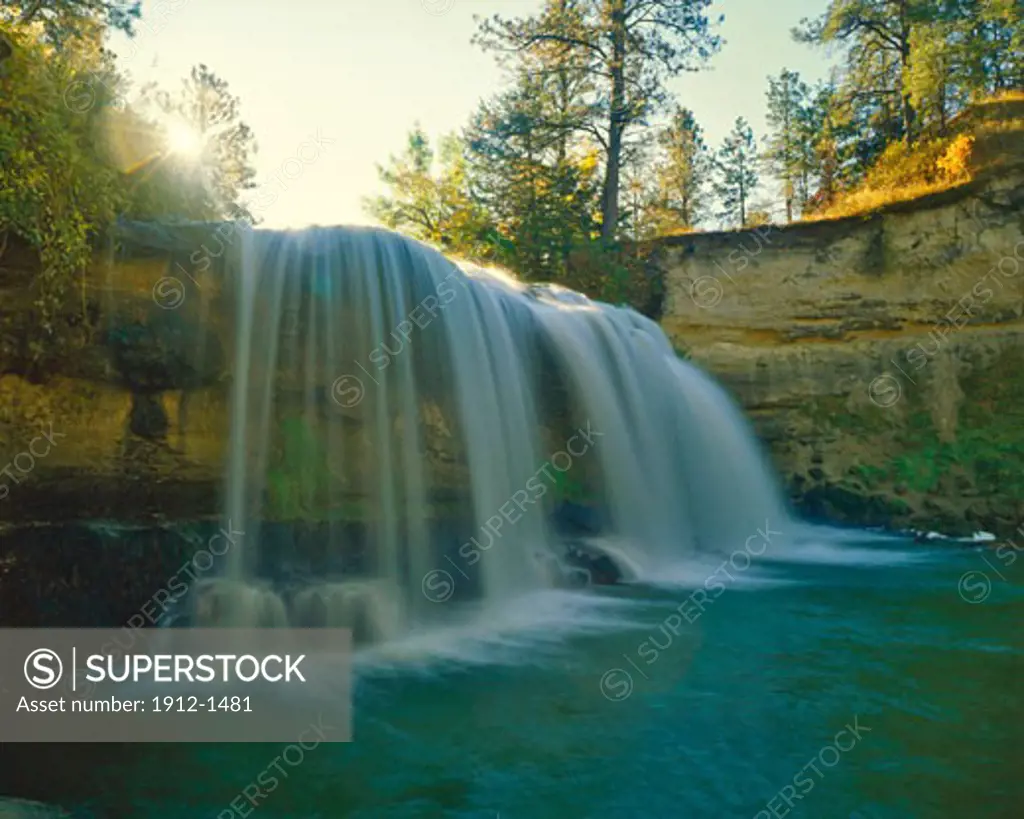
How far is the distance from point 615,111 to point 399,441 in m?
16.1

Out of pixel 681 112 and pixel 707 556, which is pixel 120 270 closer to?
pixel 707 556

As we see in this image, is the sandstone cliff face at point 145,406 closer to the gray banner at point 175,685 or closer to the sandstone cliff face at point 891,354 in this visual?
the gray banner at point 175,685

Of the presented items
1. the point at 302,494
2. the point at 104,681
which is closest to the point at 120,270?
the point at 302,494

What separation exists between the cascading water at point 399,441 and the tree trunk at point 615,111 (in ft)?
36.4

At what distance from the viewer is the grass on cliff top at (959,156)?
14.3m

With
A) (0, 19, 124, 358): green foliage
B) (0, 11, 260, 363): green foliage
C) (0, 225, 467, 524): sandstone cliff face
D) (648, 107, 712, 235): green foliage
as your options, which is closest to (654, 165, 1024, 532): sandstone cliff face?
(0, 225, 467, 524): sandstone cliff face

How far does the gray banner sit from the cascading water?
1.05ft

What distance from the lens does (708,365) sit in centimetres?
1497

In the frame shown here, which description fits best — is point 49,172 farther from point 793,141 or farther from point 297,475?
point 793,141

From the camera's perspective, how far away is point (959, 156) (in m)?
15.0

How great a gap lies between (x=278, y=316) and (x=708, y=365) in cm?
970

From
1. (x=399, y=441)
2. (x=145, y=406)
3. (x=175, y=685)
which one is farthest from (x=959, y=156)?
(x=175, y=685)

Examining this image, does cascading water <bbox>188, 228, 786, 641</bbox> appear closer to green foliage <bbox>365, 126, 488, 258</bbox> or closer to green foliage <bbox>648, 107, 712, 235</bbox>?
green foliage <bbox>365, 126, 488, 258</bbox>

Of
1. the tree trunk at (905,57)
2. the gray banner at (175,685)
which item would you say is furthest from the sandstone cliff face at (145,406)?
the tree trunk at (905,57)
